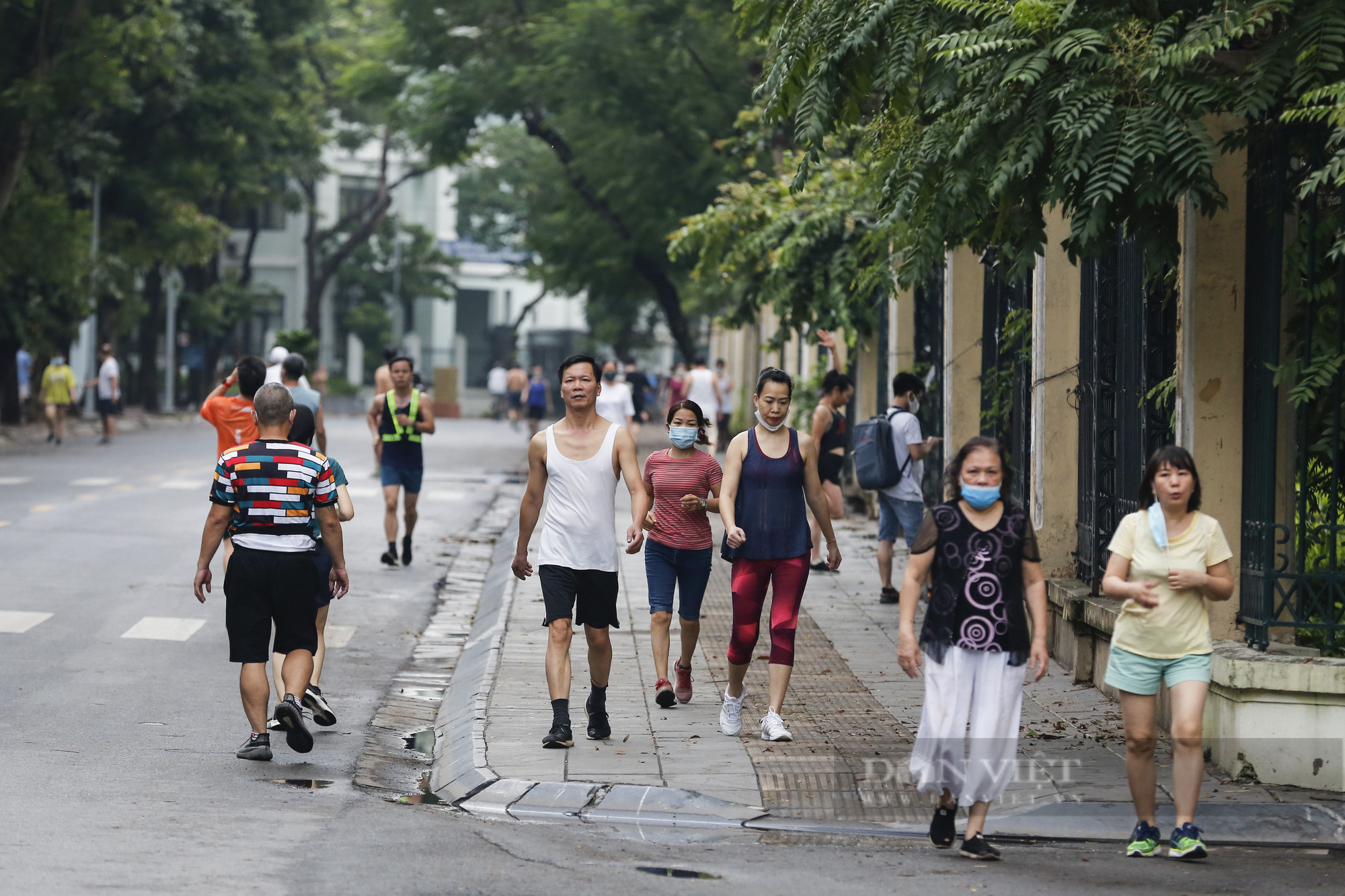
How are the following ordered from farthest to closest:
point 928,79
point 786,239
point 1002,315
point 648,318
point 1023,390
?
point 648,318 → point 786,239 → point 1002,315 → point 1023,390 → point 928,79

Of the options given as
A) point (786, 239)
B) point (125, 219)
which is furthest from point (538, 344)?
point (786, 239)

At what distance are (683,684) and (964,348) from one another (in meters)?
5.54

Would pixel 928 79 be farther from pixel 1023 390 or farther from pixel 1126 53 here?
pixel 1023 390

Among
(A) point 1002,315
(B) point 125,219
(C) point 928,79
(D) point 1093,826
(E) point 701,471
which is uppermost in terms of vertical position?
(B) point 125,219

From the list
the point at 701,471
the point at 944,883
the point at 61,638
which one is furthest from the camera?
the point at 61,638

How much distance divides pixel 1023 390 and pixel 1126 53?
4.94m

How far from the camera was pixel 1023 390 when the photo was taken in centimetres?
1133

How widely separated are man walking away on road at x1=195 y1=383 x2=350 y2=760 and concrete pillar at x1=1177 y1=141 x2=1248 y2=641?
4.06 meters

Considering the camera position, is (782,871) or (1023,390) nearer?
(782,871)

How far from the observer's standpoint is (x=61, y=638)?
1037cm

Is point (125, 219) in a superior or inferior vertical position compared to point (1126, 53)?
superior

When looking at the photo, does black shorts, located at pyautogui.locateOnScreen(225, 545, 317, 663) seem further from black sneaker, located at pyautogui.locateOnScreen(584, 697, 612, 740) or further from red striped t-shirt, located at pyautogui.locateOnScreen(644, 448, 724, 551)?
red striped t-shirt, located at pyautogui.locateOnScreen(644, 448, 724, 551)

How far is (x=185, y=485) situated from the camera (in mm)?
21812

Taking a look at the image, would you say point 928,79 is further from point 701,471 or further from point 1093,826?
point 1093,826
